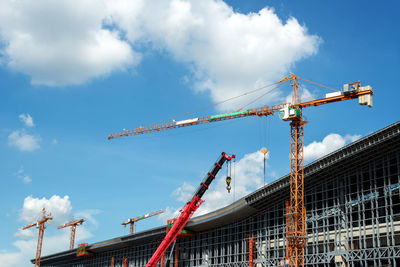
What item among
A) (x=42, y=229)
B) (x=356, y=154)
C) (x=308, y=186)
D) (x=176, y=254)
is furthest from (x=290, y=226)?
(x=42, y=229)

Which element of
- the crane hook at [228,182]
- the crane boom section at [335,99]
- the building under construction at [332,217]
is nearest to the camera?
the building under construction at [332,217]

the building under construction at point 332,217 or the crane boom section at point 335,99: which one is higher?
the crane boom section at point 335,99

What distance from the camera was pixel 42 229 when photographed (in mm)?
168750

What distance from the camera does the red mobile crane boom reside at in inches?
3434

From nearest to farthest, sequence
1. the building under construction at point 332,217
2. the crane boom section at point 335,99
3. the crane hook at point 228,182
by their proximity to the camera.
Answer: the building under construction at point 332,217 → the crane boom section at point 335,99 → the crane hook at point 228,182

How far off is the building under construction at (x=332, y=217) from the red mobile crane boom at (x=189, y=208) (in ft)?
14.0

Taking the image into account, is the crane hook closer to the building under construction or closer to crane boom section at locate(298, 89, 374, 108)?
the building under construction

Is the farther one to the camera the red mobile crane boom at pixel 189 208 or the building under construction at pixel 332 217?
the red mobile crane boom at pixel 189 208

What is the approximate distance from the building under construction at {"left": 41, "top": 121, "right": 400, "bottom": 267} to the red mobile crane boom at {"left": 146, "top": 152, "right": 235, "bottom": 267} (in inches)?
168

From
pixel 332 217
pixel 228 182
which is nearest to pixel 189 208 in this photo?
pixel 228 182

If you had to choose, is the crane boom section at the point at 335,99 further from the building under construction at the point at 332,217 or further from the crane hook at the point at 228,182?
the crane hook at the point at 228,182

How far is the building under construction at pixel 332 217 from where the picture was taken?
64.6 m

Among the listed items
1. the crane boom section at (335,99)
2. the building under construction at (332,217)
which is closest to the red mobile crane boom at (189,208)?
the building under construction at (332,217)

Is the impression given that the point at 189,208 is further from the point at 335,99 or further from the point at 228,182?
the point at 335,99
